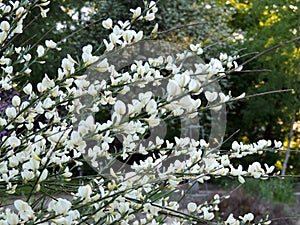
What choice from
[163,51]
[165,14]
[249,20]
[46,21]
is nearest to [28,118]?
[46,21]

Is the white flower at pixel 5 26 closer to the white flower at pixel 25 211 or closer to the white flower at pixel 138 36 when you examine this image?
the white flower at pixel 138 36

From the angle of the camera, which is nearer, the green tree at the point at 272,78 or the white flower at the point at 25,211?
the white flower at the point at 25,211

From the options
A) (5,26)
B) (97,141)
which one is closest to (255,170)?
(97,141)

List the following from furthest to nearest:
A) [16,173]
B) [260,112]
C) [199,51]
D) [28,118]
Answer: [260,112], [199,51], [28,118], [16,173]

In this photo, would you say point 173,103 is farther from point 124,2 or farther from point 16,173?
point 124,2

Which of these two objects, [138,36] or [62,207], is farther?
[138,36]

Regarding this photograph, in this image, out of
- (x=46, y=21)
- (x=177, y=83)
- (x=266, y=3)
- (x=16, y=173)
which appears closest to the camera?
(x=177, y=83)

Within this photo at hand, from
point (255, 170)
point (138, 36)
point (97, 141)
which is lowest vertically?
point (255, 170)

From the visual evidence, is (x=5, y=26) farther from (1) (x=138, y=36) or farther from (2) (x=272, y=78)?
(2) (x=272, y=78)

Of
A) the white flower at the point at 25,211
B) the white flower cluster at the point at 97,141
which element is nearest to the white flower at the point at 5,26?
the white flower cluster at the point at 97,141

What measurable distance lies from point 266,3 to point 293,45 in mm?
730

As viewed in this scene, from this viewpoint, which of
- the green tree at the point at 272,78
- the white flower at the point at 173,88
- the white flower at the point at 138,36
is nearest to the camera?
the white flower at the point at 173,88

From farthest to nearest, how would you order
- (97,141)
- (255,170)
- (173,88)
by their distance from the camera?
(255,170) → (97,141) → (173,88)

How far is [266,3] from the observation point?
8.57 metres
